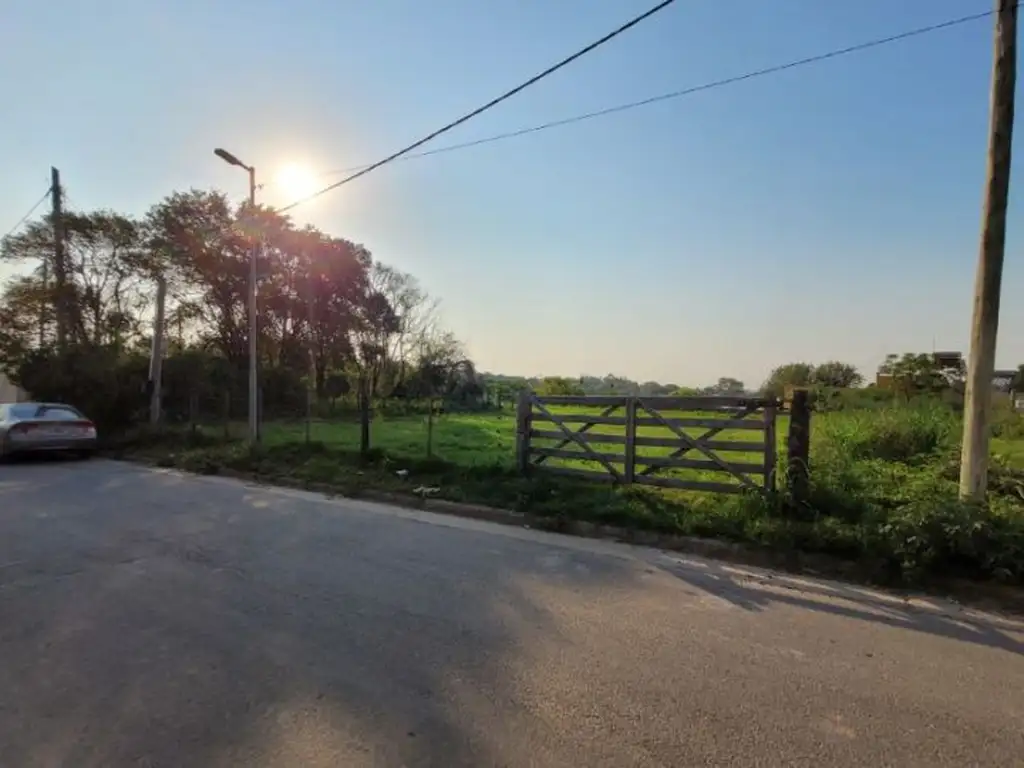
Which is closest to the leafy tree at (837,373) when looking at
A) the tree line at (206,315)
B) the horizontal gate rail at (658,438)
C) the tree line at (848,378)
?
the tree line at (848,378)

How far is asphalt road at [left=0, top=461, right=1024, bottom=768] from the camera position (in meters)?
2.75

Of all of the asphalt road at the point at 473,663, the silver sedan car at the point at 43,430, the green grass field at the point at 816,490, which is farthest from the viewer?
the silver sedan car at the point at 43,430

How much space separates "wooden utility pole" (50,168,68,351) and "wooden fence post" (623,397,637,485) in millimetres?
20977

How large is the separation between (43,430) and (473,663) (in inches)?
558

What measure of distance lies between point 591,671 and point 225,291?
28790mm

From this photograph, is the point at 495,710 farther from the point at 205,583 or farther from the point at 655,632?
the point at 205,583

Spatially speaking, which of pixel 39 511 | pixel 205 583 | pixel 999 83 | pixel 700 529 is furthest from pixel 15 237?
pixel 999 83

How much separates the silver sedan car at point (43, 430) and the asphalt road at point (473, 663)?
30.4 ft

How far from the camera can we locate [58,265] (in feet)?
71.5

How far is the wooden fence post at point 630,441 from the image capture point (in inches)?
335

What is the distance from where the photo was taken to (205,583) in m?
4.99

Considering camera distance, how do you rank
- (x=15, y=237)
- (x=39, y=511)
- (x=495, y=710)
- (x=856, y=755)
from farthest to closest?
(x=15, y=237) → (x=39, y=511) → (x=495, y=710) → (x=856, y=755)

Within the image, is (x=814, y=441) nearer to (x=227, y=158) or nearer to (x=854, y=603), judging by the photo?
(x=854, y=603)

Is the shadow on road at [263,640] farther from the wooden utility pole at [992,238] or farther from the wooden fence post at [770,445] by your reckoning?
the wooden utility pole at [992,238]
